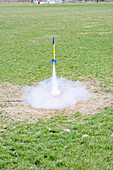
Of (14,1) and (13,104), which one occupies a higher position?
(14,1)

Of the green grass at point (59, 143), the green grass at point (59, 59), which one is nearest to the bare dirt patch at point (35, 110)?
the green grass at point (59, 143)

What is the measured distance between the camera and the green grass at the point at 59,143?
4250 millimetres

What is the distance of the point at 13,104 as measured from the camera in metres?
6.75

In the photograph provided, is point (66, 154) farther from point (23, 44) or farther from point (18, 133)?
point (23, 44)

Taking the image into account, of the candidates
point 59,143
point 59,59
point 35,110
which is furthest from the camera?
point 59,59

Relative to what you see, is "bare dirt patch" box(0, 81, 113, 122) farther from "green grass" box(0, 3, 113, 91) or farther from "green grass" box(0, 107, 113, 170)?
"green grass" box(0, 3, 113, 91)

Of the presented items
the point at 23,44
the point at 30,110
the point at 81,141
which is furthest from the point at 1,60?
the point at 81,141

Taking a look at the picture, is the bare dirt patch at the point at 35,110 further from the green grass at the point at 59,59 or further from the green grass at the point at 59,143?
the green grass at the point at 59,59

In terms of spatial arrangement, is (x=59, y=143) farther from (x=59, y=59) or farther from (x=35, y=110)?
(x=59, y=59)

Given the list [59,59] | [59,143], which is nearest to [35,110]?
[59,143]

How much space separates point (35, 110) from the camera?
6.40 meters

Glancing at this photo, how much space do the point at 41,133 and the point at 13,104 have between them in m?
1.79

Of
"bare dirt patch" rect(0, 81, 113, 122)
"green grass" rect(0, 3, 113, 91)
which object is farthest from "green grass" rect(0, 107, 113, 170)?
"green grass" rect(0, 3, 113, 91)

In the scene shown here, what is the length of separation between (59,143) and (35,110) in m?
1.76
